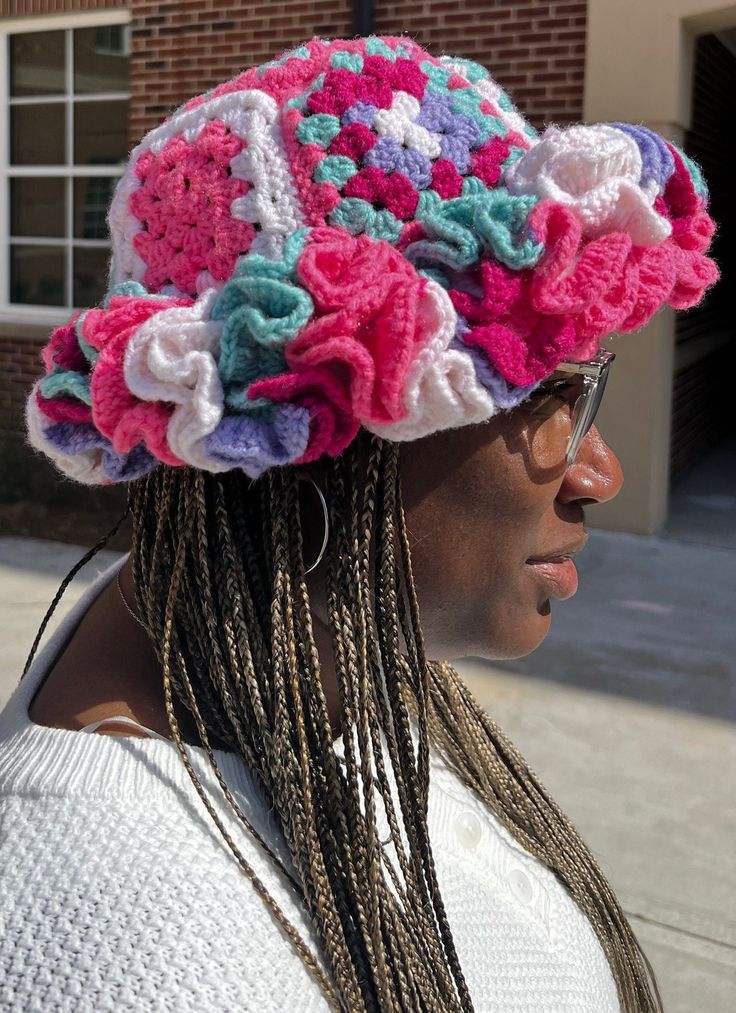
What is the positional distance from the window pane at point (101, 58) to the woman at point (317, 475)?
8190 millimetres

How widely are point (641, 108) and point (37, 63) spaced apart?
17.3 ft

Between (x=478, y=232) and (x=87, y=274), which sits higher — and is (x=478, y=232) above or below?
above

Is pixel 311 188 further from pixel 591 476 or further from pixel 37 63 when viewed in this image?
pixel 37 63

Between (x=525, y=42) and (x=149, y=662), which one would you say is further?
(x=525, y=42)

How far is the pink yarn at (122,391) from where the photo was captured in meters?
1.18

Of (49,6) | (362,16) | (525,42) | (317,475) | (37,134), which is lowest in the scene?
(317,475)

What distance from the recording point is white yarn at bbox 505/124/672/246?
118cm

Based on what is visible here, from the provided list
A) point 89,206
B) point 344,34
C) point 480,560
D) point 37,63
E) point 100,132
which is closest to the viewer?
point 480,560

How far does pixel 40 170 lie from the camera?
9.40m

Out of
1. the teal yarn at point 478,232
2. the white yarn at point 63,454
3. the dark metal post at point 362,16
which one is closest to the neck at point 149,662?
the white yarn at point 63,454

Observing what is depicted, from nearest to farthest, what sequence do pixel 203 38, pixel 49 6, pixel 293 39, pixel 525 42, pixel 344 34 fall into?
pixel 525 42
pixel 344 34
pixel 293 39
pixel 203 38
pixel 49 6

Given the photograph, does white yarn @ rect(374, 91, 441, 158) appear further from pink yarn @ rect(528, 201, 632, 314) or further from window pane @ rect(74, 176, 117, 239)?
window pane @ rect(74, 176, 117, 239)

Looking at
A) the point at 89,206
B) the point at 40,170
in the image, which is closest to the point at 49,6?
the point at 40,170

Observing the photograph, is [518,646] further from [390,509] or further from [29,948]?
[29,948]
